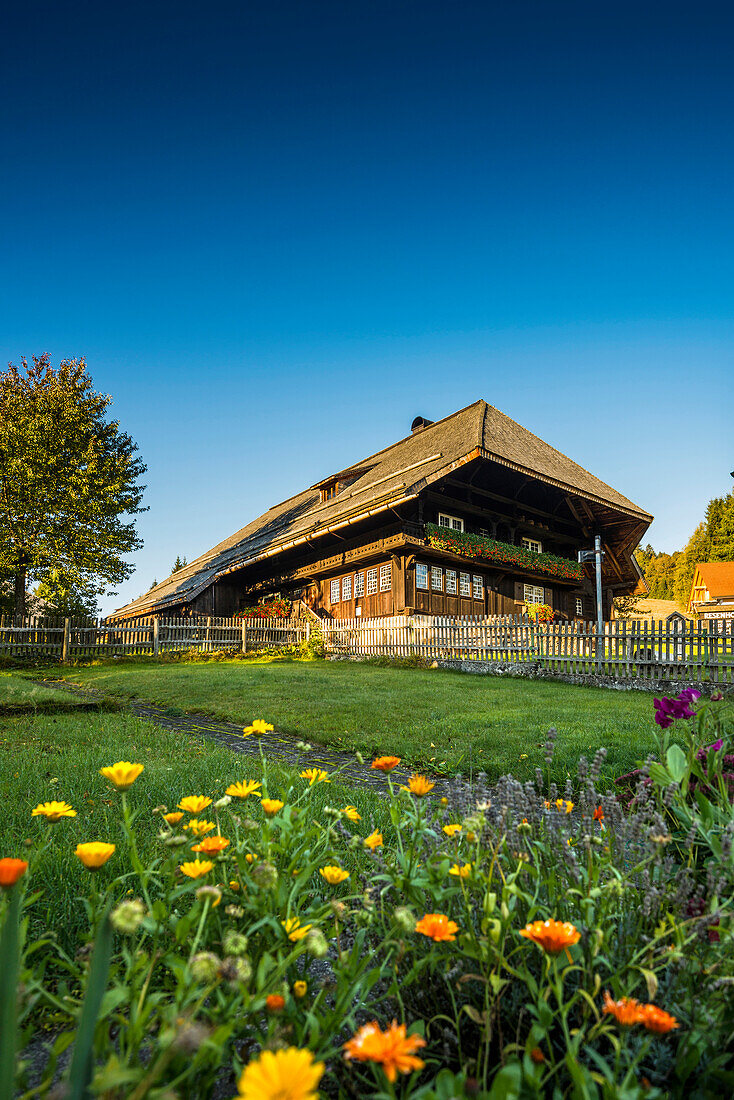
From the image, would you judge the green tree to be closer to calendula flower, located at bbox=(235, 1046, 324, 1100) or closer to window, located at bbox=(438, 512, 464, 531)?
window, located at bbox=(438, 512, 464, 531)

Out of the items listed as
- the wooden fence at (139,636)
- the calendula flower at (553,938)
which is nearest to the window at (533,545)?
the wooden fence at (139,636)

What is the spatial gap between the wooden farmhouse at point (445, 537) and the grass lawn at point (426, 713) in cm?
765

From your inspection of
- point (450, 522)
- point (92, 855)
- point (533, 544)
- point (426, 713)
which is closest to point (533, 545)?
point (533, 544)

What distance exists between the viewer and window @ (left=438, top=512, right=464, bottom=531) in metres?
21.9


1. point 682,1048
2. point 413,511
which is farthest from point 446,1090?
point 413,511

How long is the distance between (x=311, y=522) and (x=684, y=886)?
22136mm

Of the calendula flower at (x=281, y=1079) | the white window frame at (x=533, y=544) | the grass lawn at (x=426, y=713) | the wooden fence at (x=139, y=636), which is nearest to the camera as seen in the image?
the calendula flower at (x=281, y=1079)

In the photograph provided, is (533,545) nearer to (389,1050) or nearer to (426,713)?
(426,713)

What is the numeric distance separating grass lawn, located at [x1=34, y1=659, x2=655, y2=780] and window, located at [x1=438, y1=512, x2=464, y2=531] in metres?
9.48

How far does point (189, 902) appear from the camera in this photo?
2.03 m

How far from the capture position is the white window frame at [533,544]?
2503cm

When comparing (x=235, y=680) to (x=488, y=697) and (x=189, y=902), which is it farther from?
(x=189, y=902)

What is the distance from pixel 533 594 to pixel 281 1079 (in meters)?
25.3

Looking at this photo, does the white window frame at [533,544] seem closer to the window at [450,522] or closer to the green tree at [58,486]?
the window at [450,522]
